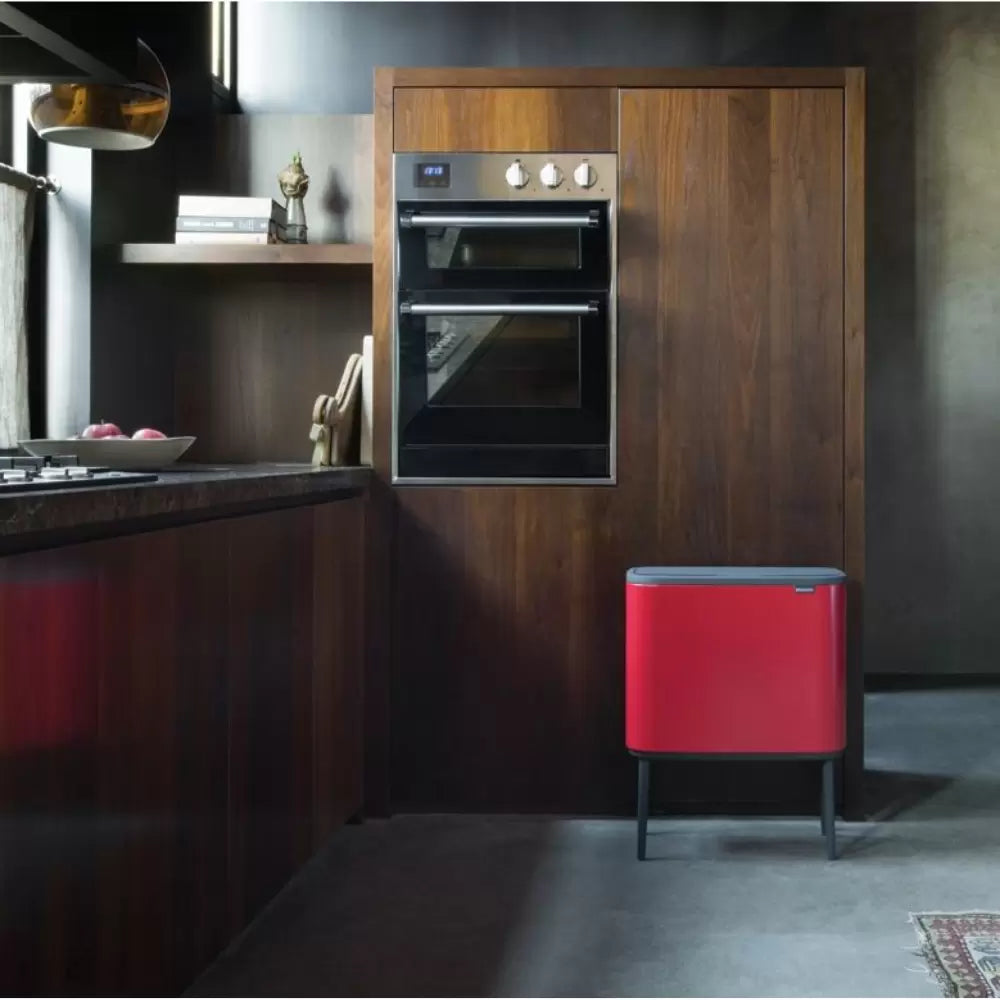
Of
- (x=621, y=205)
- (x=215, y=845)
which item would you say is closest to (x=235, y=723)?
(x=215, y=845)

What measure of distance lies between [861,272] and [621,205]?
62 centimetres

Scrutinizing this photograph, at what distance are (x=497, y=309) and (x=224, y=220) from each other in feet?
2.74

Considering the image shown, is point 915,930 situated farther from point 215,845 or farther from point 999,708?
point 999,708

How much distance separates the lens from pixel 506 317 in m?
3.12

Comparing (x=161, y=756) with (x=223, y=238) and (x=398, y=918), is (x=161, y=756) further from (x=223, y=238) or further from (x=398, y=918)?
(x=223, y=238)

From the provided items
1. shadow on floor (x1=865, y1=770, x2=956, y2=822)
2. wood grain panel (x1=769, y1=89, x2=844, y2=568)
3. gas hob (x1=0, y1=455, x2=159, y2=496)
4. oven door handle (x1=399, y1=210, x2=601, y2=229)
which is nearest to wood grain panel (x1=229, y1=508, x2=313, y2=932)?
gas hob (x1=0, y1=455, x2=159, y2=496)

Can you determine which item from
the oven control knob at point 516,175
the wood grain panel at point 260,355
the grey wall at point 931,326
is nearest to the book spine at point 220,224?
the wood grain panel at point 260,355

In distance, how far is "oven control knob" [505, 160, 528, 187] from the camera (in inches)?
123

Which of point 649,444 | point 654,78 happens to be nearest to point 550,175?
point 654,78

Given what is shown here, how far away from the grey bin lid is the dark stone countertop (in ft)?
2.85

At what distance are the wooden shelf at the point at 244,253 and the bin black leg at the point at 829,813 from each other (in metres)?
1.73

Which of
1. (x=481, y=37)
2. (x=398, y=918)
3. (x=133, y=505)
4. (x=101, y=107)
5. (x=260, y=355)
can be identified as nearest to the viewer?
(x=133, y=505)

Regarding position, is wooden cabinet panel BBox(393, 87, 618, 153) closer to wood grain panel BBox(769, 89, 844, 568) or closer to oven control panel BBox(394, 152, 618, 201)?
oven control panel BBox(394, 152, 618, 201)

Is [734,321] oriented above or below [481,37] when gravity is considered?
below
